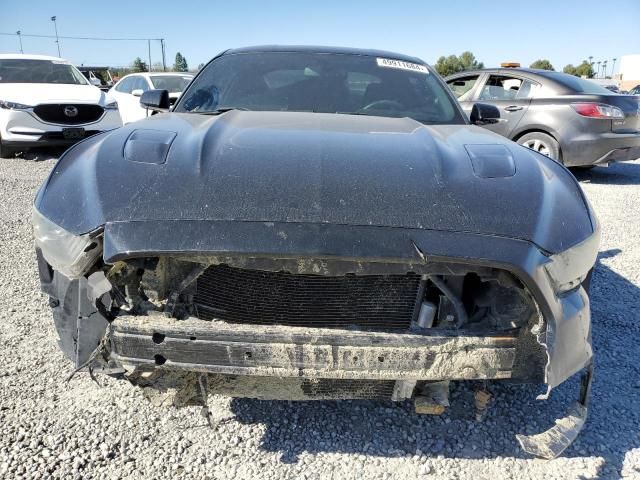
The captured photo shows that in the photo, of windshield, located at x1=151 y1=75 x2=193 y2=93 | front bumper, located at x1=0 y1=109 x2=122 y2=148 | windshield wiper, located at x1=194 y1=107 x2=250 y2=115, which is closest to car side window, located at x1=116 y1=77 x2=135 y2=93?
windshield, located at x1=151 y1=75 x2=193 y2=93

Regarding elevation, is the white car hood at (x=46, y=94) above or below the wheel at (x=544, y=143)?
above

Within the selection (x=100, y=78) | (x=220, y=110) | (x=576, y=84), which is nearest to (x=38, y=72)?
(x=220, y=110)

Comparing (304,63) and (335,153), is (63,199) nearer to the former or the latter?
(335,153)

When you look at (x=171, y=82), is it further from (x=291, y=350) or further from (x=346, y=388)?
(x=291, y=350)

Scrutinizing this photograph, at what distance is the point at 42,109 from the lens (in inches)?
309

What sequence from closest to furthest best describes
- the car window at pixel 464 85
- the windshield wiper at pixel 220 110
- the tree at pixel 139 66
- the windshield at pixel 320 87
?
the windshield wiper at pixel 220 110, the windshield at pixel 320 87, the car window at pixel 464 85, the tree at pixel 139 66

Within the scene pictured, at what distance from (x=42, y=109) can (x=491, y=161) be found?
774 cm

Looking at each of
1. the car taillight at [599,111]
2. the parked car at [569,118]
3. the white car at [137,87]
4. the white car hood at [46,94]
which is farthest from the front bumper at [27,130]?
the car taillight at [599,111]

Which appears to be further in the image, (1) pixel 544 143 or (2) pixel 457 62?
(2) pixel 457 62

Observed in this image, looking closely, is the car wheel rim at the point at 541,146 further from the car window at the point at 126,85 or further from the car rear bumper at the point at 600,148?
the car window at the point at 126,85

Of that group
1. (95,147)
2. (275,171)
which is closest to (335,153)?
(275,171)

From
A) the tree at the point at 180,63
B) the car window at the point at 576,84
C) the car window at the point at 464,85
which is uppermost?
the car window at the point at 576,84

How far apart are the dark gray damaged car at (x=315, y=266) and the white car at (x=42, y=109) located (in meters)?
6.48

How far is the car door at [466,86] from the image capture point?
812cm
